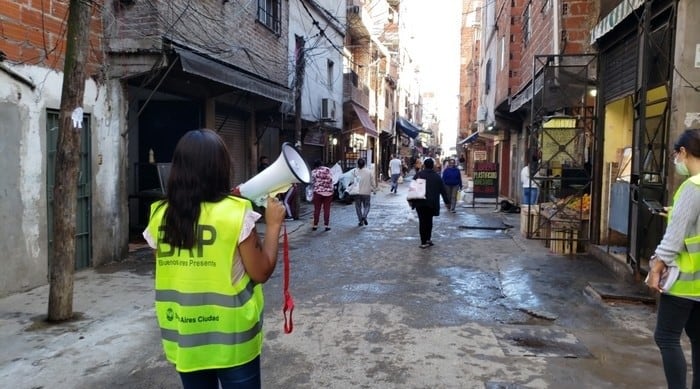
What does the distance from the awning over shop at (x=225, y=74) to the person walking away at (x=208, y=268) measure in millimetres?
6260

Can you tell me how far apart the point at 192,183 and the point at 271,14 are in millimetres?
13450

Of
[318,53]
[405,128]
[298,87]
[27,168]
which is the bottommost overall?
[27,168]

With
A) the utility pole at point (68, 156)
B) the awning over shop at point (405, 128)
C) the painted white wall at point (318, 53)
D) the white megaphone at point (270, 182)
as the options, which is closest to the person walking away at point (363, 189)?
the painted white wall at point (318, 53)

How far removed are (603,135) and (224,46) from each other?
7178 mm

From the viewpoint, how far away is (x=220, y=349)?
2.40m

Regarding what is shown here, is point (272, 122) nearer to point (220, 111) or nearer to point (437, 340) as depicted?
point (220, 111)

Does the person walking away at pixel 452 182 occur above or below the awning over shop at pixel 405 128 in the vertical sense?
below

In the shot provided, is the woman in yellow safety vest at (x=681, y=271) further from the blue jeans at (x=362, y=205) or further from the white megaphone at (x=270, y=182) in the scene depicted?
the blue jeans at (x=362, y=205)

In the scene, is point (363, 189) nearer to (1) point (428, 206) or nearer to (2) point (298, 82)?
(1) point (428, 206)

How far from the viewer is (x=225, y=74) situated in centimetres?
966

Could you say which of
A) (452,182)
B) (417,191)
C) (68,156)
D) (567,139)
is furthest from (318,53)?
(68,156)

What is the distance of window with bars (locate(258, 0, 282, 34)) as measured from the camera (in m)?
14.1

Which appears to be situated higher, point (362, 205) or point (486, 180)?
point (486, 180)

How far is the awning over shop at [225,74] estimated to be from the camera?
8.50 metres
